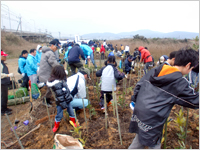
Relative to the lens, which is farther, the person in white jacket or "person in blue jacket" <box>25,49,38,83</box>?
"person in blue jacket" <box>25,49,38,83</box>

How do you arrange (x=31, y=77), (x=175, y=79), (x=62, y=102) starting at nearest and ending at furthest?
1. (x=175, y=79)
2. (x=62, y=102)
3. (x=31, y=77)

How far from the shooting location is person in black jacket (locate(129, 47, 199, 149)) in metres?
1.13

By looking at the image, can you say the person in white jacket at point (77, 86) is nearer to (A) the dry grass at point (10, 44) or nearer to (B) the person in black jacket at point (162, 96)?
(B) the person in black jacket at point (162, 96)

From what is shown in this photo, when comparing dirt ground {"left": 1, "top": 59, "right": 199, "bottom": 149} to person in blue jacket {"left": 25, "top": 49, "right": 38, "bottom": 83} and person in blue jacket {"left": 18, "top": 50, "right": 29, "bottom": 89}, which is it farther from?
person in blue jacket {"left": 18, "top": 50, "right": 29, "bottom": 89}

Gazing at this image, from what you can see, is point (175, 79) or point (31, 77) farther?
point (31, 77)

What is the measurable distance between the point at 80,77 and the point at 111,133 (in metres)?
1.20

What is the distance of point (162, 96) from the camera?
1.20 metres

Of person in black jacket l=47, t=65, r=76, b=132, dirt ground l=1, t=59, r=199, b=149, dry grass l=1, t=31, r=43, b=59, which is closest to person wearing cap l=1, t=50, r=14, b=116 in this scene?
dirt ground l=1, t=59, r=199, b=149

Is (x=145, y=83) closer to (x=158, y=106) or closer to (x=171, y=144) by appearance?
(x=158, y=106)

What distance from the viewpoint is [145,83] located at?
1380mm

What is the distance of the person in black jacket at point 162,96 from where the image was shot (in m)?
1.13

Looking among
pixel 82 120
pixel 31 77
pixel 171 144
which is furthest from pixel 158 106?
pixel 31 77

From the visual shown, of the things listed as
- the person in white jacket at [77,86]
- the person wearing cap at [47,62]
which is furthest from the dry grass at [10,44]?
the person in white jacket at [77,86]

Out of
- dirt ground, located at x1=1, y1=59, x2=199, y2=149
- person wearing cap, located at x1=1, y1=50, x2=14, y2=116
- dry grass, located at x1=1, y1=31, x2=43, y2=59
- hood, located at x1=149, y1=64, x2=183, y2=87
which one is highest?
dry grass, located at x1=1, y1=31, x2=43, y2=59
